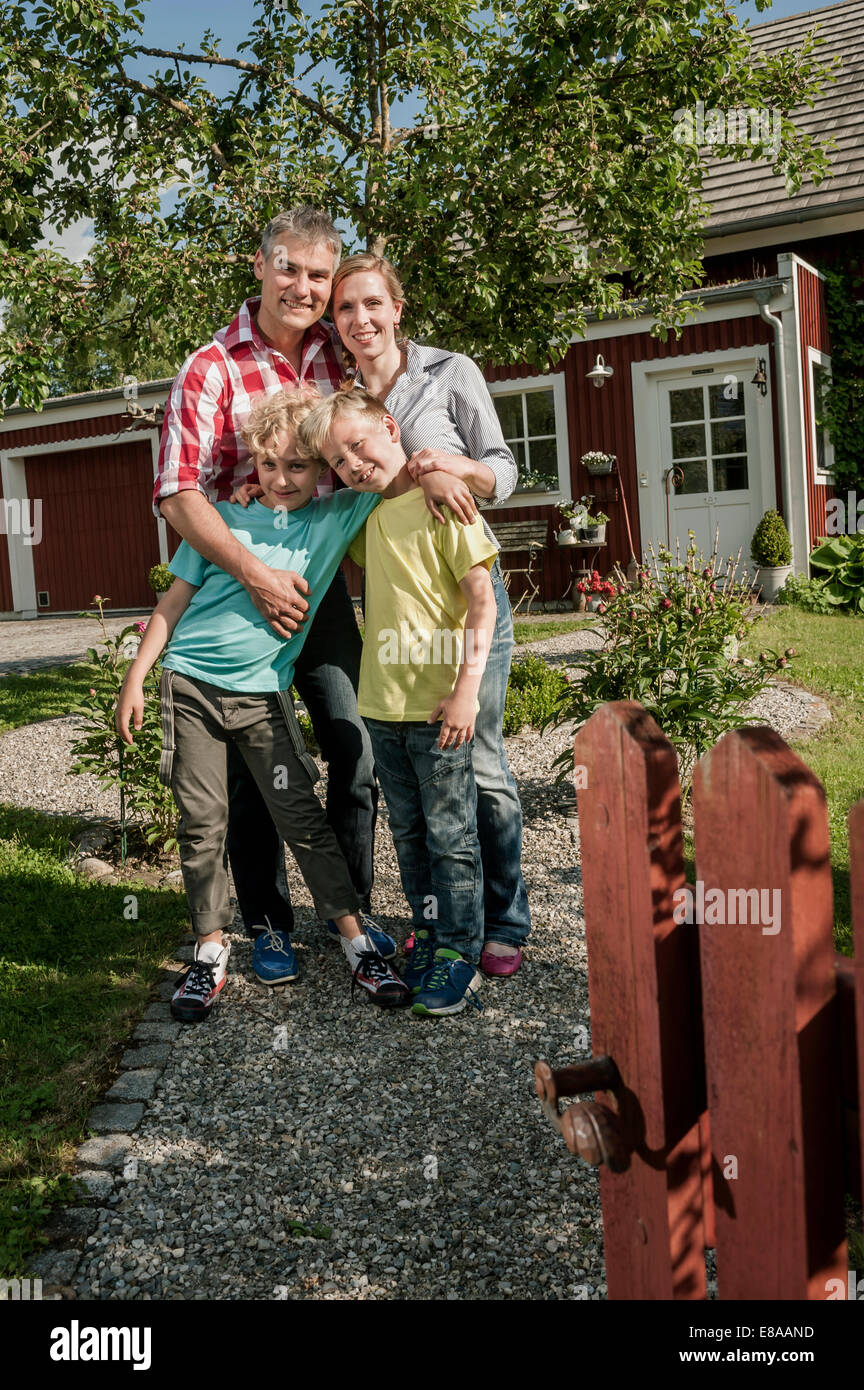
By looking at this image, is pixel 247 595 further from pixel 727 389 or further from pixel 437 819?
pixel 727 389

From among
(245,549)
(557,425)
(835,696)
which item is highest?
(557,425)

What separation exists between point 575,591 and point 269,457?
9485mm

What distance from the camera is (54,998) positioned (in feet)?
10.0

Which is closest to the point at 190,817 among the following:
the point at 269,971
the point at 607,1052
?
the point at 269,971

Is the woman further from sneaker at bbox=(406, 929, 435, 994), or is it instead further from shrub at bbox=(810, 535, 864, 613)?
shrub at bbox=(810, 535, 864, 613)

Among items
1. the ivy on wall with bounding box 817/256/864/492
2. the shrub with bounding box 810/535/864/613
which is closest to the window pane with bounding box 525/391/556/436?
the ivy on wall with bounding box 817/256/864/492

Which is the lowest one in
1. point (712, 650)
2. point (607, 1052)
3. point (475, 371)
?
point (607, 1052)

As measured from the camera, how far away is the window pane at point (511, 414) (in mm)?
12805

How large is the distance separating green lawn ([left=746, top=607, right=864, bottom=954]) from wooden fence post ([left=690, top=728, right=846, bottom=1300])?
1082mm

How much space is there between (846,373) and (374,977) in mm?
10985

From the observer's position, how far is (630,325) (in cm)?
1163

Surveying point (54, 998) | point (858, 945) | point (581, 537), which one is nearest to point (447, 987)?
point (54, 998)

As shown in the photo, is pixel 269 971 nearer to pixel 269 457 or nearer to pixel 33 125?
pixel 269 457

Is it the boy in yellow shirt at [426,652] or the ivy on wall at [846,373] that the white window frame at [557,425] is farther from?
the boy in yellow shirt at [426,652]
